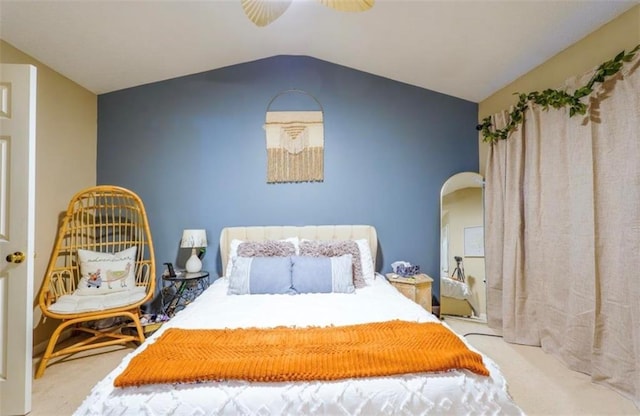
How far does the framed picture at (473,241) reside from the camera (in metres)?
3.06

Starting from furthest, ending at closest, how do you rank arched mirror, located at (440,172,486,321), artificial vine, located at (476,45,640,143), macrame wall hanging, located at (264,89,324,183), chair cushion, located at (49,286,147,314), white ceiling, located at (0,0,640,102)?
macrame wall hanging, located at (264,89,324,183) → arched mirror, located at (440,172,486,321) → chair cushion, located at (49,286,147,314) → white ceiling, located at (0,0,640,102) → artificial vine, located at (476,45,640,143)

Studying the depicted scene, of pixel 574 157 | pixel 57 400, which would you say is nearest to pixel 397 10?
pixel 574 157

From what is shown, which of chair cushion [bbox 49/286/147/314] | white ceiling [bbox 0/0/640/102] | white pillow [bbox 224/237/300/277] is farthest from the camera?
white pillow [bbox 224/237/300/277]

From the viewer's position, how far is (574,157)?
2.12 metres

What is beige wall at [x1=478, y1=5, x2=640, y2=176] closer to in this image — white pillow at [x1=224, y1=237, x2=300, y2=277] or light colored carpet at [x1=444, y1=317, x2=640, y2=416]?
light colored carpet at [x1=444, y1=317, x2=640, y2=416]

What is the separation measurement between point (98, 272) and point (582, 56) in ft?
14.0

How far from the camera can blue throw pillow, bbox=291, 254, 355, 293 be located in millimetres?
2277

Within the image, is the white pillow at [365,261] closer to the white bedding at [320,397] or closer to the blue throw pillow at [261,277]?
the blue throw pillow at [261,277]

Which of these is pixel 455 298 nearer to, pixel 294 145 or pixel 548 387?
pixel 548 387

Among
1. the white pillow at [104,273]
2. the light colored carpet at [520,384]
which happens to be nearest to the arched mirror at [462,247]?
the light colored carpet at [520,384]

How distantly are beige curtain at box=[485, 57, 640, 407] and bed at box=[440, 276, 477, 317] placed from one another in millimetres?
262

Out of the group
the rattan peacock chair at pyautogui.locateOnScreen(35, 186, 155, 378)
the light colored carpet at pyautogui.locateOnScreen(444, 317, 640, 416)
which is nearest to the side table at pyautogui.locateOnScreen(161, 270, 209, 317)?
the rattan peacock chair at pyautogui.locateOnScreen(35, 186, 155, 378)

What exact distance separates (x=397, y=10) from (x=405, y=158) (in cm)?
144

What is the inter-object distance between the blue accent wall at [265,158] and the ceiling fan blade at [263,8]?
4.91 ft
